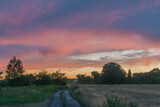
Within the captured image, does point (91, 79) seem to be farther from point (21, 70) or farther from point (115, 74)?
point (21, 70)

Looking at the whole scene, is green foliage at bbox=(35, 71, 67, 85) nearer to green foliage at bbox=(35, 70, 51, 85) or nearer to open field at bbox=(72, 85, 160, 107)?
green foliage at bbox=(35, 70, 51, 85)

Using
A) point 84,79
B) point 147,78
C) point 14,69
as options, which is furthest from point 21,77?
point 84,79

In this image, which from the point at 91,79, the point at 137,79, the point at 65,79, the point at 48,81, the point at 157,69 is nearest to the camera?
the point at 48,81

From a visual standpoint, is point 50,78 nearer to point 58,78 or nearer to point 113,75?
point 58,78

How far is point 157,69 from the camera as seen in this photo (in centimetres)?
12562

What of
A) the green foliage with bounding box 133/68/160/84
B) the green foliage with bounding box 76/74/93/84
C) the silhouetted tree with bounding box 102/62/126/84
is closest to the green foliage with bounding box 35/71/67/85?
the silhouetted tree with bounding box 102/62/126/84

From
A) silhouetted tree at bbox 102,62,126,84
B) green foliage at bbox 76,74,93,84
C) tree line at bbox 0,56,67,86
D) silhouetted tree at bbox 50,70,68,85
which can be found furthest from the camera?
green foliage at bbox 76,74,93,84

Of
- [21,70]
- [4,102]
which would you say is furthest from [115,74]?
[4,102]

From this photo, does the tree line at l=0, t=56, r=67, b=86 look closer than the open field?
No

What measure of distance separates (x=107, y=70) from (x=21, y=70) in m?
42.6

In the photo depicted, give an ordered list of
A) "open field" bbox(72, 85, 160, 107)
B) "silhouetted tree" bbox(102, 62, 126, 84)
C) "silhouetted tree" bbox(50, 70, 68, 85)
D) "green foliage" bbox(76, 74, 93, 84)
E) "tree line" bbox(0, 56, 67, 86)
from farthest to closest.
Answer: "green foliage" bbox(76, 74, 93, 84)
"silhouetted tree" bbox(102, 62, 126, 84)
"silhouetted tree" bbox(50, 70, 68, 85)
"tree line" bbox(0, 56, 67, 86)
"open field" bbox(72, 85, 160, 107)

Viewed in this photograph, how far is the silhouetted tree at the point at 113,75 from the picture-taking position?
110 meters

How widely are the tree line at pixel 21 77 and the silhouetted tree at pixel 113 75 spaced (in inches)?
957

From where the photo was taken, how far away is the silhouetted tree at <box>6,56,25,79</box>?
3541 inches
